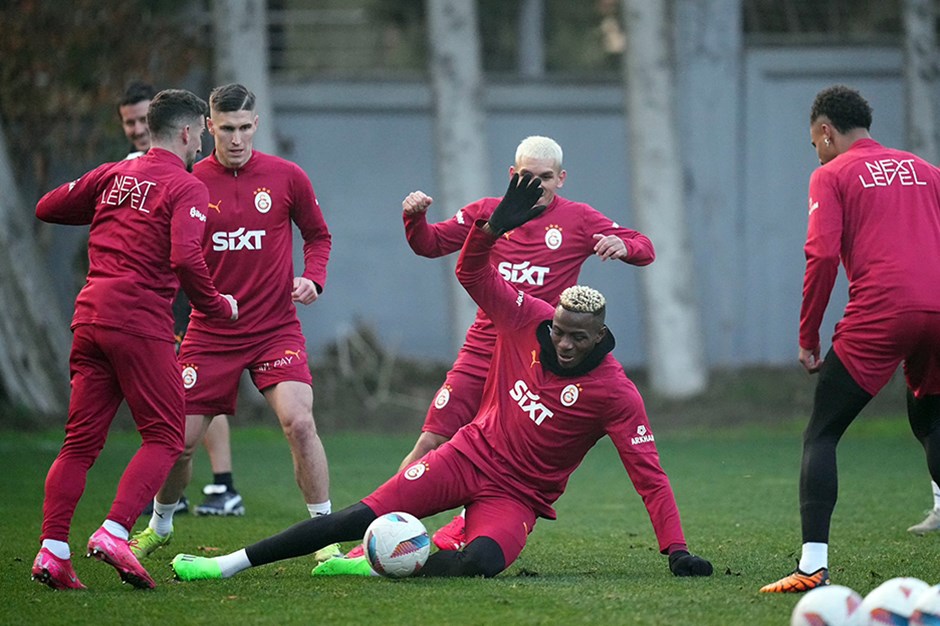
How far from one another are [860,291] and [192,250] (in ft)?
9.66

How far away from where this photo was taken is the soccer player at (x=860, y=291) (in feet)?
19.9

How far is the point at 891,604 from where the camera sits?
4695 mm

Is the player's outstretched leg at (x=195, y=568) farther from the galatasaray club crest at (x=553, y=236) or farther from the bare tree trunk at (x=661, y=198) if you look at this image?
the bare tree trunk at (x=661, y=198)

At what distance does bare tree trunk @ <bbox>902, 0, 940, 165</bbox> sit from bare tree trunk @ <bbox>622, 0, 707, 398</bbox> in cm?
283

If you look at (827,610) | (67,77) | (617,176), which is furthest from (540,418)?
(617,176)

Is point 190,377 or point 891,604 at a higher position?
point 190,377

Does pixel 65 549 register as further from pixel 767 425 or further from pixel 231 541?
pixel 767 425

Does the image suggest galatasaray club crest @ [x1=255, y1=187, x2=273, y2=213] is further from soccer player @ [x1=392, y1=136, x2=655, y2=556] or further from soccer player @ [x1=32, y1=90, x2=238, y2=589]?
soccer player @ [x1=32, y1=90, x2=238, y2=589]

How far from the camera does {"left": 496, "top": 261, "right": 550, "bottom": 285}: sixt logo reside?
773 centimetres

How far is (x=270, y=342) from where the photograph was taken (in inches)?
290

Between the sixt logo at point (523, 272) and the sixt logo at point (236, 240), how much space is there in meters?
1.35

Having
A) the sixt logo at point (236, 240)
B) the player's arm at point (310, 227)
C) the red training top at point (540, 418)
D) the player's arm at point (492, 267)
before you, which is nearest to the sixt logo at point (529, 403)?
the red training top at point (540, 418)

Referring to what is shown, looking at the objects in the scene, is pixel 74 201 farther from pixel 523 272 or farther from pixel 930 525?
pixel 930 525

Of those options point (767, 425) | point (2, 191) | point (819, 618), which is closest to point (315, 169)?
point (2, 191)
